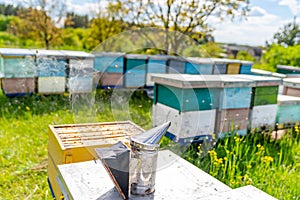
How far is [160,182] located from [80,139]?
2.04 feet

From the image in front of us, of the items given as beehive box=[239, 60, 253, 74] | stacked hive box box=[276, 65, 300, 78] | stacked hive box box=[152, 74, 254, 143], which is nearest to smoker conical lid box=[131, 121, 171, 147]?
stacked hive box box=[152, 74, 254, 143]

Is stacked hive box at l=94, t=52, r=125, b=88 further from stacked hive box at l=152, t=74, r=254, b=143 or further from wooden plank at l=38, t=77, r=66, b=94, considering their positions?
wooden plank at l=38, t=77, r=66, b=94

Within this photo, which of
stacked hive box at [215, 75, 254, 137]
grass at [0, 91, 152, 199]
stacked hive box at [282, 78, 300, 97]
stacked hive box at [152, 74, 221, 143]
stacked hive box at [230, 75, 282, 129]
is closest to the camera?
grass at [0, 91, 152, 199]

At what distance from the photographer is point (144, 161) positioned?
48.2 inches

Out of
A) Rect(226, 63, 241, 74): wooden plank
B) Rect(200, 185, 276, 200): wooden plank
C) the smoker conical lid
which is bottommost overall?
Rect(200, 185, 276, 200): wooden plank

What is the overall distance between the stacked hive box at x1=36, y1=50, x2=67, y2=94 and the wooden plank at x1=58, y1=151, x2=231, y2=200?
3.02m

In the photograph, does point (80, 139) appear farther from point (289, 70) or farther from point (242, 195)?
point (289, 70)

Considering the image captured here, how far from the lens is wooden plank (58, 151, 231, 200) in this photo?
1.24 m

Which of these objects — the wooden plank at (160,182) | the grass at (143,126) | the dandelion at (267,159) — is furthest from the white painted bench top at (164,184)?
the dandelion at (267,159)

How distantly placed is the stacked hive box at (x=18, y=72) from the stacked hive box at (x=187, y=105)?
223 centimetres

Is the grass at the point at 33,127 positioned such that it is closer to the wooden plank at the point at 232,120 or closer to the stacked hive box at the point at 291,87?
the wooden plank at the point at 232,120

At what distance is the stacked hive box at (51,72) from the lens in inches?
165

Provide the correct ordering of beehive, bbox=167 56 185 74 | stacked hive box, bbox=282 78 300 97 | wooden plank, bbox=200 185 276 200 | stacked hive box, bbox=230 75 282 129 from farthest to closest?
beehive, bbox=167 56 185 74 → stacked hive box, bbox=282 78 300 97 → stacked hive box, bbox=230 75 282 129 → wooden plank, bbox=200 185 276 200

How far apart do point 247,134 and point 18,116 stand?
264 cm
